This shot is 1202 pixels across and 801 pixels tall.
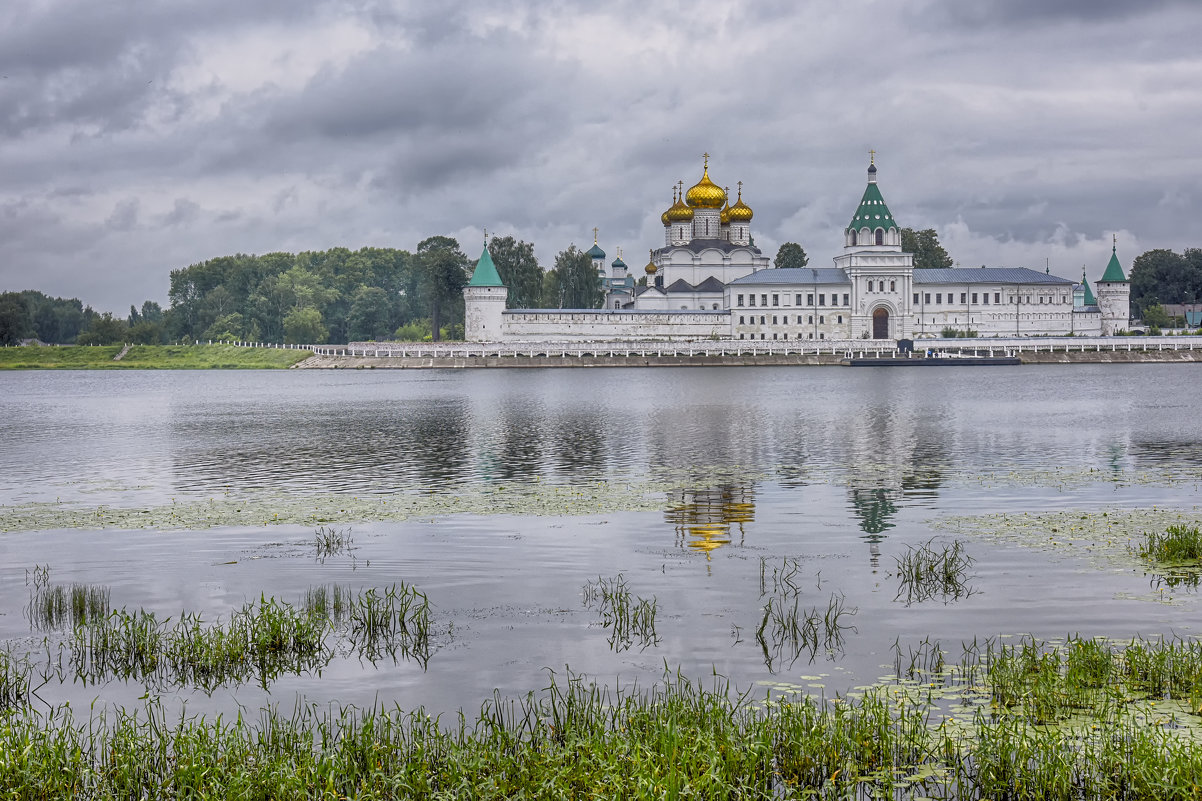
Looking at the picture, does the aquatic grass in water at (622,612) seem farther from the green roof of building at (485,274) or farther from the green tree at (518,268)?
the green tree at (518,268)

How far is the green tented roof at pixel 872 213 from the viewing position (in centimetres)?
9719

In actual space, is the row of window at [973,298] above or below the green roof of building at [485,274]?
below

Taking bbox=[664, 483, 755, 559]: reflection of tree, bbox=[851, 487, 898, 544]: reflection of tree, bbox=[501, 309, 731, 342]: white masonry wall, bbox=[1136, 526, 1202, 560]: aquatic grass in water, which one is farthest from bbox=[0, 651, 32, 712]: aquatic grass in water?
bbox=[501, 309, 731, 342]: white masonry wall

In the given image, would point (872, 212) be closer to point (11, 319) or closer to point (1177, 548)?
point (11, 319)

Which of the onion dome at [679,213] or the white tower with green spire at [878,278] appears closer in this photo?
the white tower with green spire at [878,278]

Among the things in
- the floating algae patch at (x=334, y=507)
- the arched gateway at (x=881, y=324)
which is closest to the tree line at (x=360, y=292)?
the arched gateway at (x=881, y=324)

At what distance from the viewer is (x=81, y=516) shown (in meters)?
15.3

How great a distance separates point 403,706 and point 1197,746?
4369 mm

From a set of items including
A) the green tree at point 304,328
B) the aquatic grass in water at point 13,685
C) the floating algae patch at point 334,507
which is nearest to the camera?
the aquatic grass in water at point 13,685

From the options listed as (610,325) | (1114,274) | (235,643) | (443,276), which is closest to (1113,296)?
(1114,274)

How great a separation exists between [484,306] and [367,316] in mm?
19838

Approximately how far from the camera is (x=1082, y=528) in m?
13.3

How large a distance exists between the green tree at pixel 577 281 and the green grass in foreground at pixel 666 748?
95638mm

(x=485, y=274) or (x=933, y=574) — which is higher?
(x=485, y=274)
